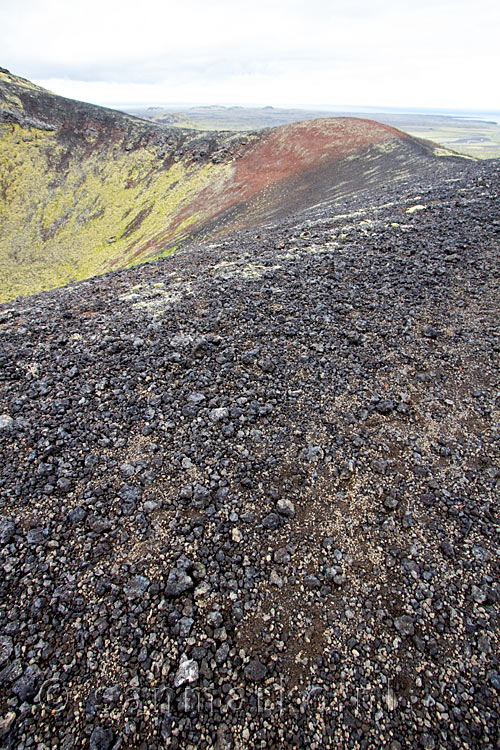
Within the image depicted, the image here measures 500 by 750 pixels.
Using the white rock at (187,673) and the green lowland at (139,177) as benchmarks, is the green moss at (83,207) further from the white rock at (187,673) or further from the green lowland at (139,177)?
the white rock at (187,673)

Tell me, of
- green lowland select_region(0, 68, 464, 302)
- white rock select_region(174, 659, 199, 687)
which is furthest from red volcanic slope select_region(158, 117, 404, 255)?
white rock select_region(174, 659, 199, 687)

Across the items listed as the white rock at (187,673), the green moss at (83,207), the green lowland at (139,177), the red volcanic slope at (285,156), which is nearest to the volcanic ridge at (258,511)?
the white rock at (187,673)

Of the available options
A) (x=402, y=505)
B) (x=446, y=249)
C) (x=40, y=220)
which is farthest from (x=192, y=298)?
(x=40, y=220)

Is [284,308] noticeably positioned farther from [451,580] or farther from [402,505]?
[451,580]

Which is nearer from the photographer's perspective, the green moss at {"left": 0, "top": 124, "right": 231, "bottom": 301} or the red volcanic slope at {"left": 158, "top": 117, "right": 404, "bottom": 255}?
the red volcanic slope at {"left": 158, "top": 117, "right": 404, "bottom": 255}

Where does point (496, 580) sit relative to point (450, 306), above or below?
below

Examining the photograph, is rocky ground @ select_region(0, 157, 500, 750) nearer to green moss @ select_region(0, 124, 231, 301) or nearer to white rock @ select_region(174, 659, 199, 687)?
white rock @ select_region(174, 659, 199, 687)
